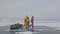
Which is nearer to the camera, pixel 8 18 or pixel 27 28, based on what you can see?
pixel 27 28

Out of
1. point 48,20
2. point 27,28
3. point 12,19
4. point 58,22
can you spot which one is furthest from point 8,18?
point 27,28

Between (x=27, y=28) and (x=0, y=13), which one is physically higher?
(x=0, y=13)

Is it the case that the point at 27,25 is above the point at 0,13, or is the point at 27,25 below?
below

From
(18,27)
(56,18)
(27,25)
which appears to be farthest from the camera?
(56,18)

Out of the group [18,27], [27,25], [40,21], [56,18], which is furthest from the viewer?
[40,21]

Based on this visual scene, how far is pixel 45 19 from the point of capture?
9.98m

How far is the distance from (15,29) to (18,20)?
3.32m

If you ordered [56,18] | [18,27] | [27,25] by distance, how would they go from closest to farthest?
[27,25] → [18,27] → [56,18]

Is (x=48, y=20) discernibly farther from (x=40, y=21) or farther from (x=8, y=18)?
(x=8, y=18)

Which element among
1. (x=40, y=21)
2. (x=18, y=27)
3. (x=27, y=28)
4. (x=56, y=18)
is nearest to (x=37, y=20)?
(x=40, y=21)

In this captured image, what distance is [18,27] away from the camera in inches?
256

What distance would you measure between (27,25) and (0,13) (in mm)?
4792

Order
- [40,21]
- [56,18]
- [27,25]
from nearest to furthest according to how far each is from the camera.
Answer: [27,25] → [56,18] → [40,21]

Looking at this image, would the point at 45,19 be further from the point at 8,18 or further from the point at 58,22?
the point at 8,18
